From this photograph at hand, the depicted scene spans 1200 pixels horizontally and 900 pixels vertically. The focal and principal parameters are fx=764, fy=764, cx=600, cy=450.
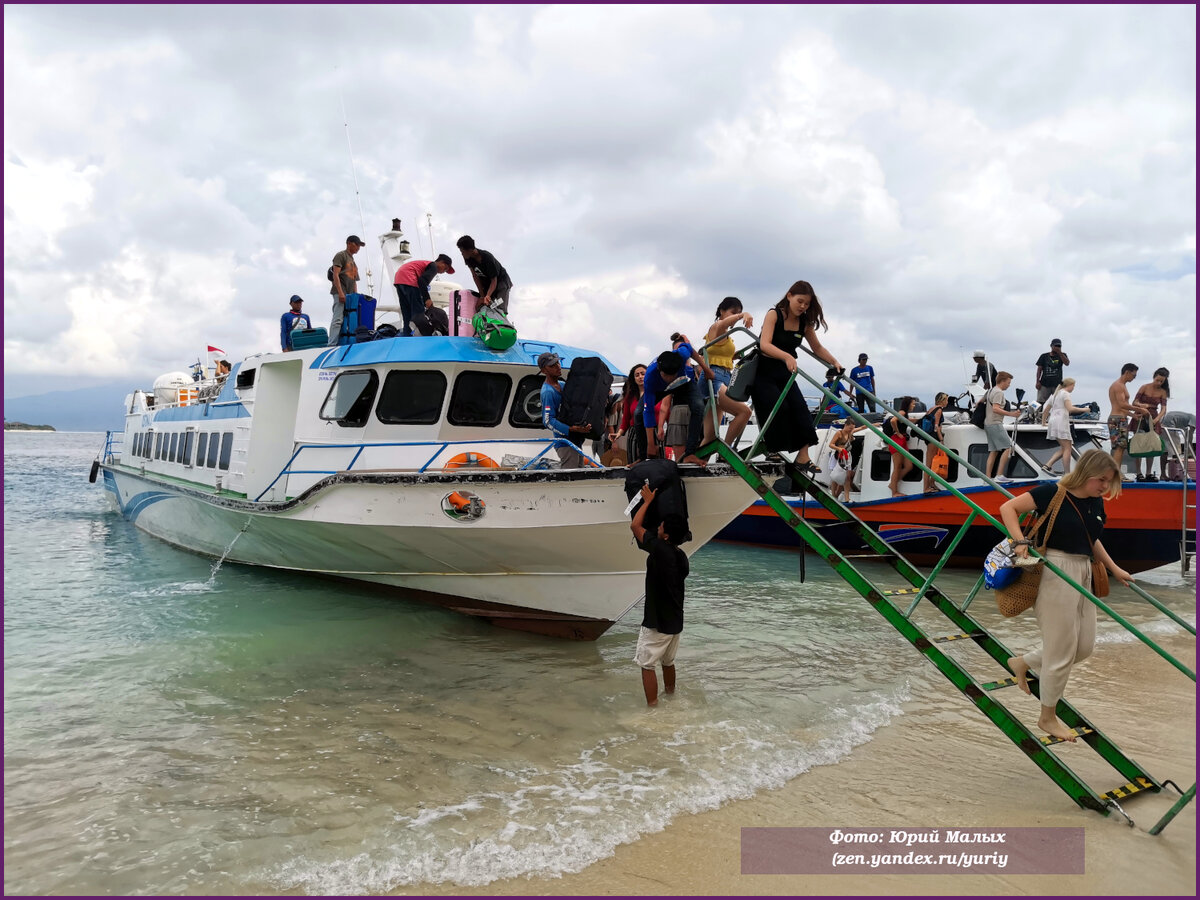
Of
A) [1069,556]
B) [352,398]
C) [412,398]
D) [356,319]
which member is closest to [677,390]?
[1069,556]

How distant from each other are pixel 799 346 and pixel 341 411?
5.69 metres

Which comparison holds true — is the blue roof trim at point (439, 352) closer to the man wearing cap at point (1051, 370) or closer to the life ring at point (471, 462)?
the life ring at point (471, 462)

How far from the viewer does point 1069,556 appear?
4398 mm

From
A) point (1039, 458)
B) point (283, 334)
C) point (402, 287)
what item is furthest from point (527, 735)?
point (1039, 458)

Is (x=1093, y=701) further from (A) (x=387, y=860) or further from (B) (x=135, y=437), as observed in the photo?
(B) (x=135, y=437)

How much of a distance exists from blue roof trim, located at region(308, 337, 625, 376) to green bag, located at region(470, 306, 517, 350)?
96 millimetres

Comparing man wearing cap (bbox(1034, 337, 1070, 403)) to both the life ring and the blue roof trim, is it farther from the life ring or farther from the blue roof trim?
the life ring

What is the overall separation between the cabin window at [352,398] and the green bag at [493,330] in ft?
4.41

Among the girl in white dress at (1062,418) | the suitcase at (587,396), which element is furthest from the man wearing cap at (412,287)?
the girl in white dress at (1062,418)

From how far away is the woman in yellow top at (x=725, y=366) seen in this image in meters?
6.80

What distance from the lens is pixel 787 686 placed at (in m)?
7.12

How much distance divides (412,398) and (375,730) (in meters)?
4.24

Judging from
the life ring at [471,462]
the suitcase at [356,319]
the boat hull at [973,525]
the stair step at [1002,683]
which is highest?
the suitcase at [356,319]

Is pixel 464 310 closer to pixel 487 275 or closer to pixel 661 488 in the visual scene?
pixel 487 275
